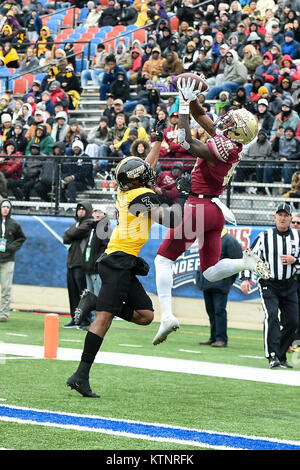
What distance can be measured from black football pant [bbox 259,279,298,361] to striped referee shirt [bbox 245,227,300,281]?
4.5 inches

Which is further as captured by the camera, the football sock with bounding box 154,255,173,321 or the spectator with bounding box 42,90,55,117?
the spectator with bounding box 42,90,55,117

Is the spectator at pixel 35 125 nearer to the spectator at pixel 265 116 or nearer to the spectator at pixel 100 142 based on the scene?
the spectator at pixel 100 142

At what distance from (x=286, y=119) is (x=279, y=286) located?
6.16 meters

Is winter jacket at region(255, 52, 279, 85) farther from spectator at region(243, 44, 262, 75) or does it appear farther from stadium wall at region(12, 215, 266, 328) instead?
stadium wall at region(12, 215, 266, 328)

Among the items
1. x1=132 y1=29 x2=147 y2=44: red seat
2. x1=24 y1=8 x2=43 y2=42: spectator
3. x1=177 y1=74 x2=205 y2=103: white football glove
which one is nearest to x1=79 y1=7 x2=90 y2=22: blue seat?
x1=24 y1=8 x2=43 y2=42: spectator

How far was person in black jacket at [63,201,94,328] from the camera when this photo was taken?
45.3 feet

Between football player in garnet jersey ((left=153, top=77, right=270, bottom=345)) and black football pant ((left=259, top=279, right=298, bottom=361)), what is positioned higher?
football player in garnet jersey ((left=153, top=77, right=270, bottom=345))

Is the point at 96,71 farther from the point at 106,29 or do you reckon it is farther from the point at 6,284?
the point at 6,284

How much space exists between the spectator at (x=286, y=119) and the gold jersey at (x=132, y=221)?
843 cm

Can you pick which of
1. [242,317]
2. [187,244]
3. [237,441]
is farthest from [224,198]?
[237,441]

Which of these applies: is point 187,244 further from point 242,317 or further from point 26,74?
point 26,74

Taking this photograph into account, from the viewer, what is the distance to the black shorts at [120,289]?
7312 mm

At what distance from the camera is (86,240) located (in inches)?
547
